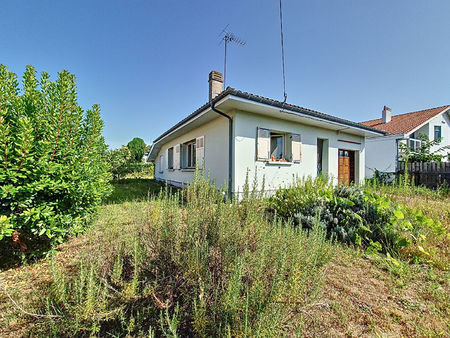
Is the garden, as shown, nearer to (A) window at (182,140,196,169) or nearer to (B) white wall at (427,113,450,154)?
(A) window at (182,140,196,169)

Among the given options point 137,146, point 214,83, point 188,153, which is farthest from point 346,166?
point 137,146

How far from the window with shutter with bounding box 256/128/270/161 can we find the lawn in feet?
14.4

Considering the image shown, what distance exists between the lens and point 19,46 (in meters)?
4.57

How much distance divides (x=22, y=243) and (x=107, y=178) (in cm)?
126

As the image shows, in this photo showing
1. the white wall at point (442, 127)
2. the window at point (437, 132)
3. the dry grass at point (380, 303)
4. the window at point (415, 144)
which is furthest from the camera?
the window at point (437, 132)

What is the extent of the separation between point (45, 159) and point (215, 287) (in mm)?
2264

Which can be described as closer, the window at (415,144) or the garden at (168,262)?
the garden at (168,262)

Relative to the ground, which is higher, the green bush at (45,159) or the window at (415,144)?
the window at (415,144)

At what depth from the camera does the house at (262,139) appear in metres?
6.03

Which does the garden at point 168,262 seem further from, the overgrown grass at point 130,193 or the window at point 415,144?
the window at point 415,144

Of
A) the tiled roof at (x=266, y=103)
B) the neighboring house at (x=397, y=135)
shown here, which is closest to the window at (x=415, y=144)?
the neighboring house at (x=397, y=135)

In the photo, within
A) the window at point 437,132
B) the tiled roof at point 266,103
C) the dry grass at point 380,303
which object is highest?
the window at point 437,132

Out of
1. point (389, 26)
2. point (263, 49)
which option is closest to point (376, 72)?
point (389, 26)

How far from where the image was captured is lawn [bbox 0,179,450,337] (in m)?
1.11
